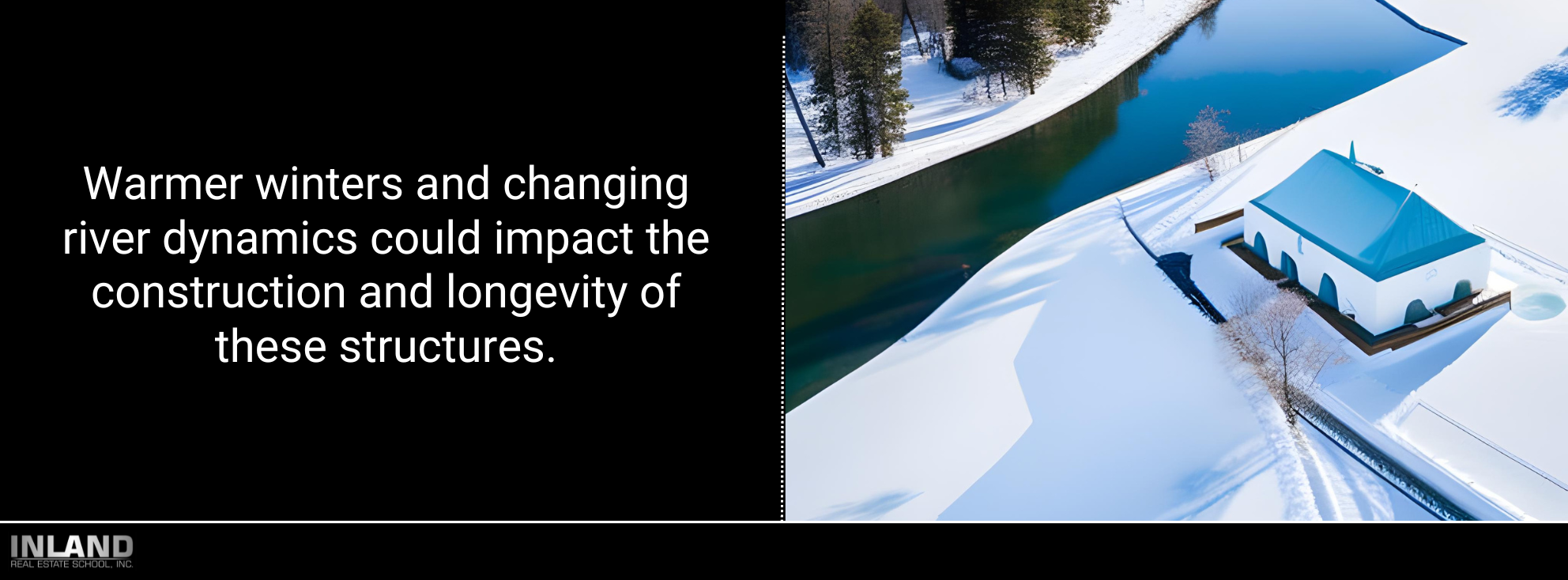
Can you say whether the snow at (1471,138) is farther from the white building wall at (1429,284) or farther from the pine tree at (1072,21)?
the pine tree at (1072,21)

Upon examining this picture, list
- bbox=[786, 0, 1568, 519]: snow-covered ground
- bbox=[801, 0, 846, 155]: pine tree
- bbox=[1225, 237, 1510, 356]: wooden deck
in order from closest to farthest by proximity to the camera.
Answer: bbox=[786, 0, 1568, 519]: snow-covered ground, bbox=[1225, 237, 1510, 356]: wooden deck, bbox=[801, 0, 846, 155]: pine tree

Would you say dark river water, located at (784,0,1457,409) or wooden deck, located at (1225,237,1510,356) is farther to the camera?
dark river water, located at (784,0,1457,409)

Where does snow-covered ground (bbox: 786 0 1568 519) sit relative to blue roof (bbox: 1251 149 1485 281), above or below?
below

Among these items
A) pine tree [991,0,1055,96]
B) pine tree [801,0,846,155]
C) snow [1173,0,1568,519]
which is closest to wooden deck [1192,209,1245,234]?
snow [1173,0,1568,519]

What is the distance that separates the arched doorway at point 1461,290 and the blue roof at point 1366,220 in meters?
0.64

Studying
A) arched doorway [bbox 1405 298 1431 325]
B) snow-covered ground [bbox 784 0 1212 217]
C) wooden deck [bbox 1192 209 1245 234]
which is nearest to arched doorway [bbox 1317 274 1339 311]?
arched doorway [bbox 1405 298 1431 325]

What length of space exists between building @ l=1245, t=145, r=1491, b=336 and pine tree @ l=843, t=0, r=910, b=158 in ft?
39.7

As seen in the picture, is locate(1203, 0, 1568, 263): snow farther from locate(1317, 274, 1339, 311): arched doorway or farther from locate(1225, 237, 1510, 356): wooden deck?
locate(1317, 274, 1339, 311): arched doorway

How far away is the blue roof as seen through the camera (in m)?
14.7

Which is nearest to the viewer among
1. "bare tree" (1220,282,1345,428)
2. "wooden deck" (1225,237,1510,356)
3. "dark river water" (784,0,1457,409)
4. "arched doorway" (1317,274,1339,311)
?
"bare tree" (1220,282,1345,428)

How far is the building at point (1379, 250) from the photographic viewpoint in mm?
14672

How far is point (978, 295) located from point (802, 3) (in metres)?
14.5

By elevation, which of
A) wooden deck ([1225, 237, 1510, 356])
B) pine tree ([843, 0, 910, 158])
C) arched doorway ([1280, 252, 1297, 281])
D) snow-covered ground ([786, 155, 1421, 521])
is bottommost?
snow-covered ground ([786, 155, 1421, 521])

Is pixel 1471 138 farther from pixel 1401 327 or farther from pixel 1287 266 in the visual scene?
pixel 1401 327
